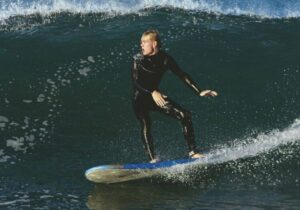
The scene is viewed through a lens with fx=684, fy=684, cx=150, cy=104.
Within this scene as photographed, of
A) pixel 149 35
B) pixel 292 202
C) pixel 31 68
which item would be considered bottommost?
pixel 292 202

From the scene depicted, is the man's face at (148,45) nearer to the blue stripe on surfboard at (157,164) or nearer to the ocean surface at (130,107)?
the blue stripe on surfboard at (157,164)

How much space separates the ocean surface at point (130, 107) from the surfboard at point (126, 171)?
113 mm

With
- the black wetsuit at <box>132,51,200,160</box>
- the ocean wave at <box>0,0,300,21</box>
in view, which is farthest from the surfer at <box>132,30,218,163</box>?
the ocean wave at <box>0,0,300,21</box>

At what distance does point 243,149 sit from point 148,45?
2530 mm

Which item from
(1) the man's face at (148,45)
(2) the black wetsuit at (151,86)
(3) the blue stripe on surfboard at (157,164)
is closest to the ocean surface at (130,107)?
(3) the blue stripe on surfboard at (157,164)

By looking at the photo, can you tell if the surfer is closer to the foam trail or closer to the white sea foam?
the white sea foam

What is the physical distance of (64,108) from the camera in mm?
11594

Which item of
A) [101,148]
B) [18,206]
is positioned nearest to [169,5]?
[101,148]

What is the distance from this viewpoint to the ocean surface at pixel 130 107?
27.9ft

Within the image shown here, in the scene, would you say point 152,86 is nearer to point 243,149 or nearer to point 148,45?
point 148,45

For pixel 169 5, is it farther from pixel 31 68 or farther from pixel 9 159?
pixel 9 159

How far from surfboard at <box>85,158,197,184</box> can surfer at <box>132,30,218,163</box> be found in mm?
155

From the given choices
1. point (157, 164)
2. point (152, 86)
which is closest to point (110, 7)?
point (152, 86)

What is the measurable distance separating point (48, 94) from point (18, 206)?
446 cm
